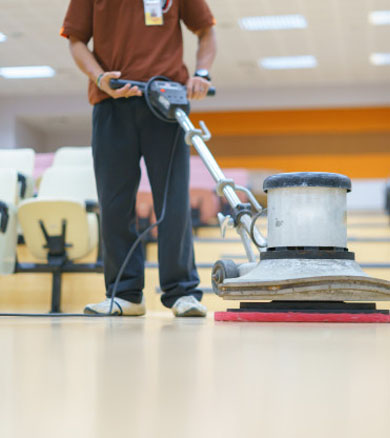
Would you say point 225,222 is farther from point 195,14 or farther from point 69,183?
point 69,183

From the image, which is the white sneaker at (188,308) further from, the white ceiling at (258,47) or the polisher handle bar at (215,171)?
the white ceiling at (258,47)

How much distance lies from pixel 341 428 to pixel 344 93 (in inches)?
507

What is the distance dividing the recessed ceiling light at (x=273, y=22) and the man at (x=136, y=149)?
7439 mm

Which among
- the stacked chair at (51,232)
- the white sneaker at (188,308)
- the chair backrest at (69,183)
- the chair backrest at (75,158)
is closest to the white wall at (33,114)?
the chair backrest at (75,158)

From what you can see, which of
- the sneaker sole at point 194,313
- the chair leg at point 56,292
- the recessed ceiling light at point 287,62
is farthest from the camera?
the recessed ceiling light at point 287,62

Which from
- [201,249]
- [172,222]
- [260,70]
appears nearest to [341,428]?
[172,222]

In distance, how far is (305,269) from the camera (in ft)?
4.82

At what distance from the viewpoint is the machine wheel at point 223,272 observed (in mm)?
1647

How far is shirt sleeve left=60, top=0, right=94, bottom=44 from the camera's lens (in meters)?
2.19

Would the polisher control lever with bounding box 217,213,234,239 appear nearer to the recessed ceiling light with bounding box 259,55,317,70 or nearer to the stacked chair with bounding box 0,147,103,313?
the stacked chair with bounding box 0,147,103,313

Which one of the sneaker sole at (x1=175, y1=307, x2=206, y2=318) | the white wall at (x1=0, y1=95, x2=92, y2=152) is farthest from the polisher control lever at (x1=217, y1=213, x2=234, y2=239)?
the white wall at (x1=0, y1=95, x2=92, y2=152)

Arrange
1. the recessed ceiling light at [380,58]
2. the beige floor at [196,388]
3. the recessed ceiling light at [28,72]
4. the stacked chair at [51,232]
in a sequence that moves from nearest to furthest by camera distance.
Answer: the beige floor at [196,388] → the stacked chair at [51,232] → the recessed ceiling light at [380,58] → the recessed ceiling light at [28,72]

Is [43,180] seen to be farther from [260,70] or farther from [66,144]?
[66,144]

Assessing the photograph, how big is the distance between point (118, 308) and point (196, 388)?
1489mm
